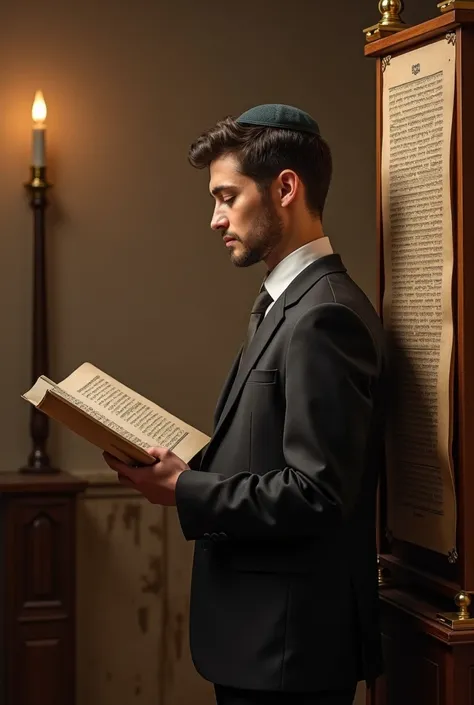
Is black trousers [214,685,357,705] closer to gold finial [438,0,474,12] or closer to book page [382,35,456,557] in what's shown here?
book page [382,35,456,557]

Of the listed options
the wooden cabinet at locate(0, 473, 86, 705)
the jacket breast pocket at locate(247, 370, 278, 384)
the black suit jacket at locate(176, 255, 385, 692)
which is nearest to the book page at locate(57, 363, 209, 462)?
the black suit jacket at locate(176, 255, 385, 692)

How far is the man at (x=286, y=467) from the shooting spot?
179 cm

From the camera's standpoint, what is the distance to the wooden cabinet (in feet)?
11.0

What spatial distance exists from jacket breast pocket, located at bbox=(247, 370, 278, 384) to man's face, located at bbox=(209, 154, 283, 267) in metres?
0.23

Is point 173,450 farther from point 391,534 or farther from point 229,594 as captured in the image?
point 391,534

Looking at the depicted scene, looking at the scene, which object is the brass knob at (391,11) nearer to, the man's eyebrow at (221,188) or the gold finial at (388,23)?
the gold finial at (388,23)

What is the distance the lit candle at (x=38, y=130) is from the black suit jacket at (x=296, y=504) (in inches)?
69.9

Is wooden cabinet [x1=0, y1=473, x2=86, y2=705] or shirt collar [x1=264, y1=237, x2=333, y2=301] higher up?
shirt collar [x1=264, y1=237, x2=333, y2=301]

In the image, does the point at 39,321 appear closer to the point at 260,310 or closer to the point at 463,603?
the point at 260,310

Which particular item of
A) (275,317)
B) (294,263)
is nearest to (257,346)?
(275,317)

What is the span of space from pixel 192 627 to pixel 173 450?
33 cm

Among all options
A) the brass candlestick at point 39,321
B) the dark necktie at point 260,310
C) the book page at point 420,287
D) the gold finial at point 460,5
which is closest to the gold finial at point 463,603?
the book page at point 420,287

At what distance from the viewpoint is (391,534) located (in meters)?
2.19

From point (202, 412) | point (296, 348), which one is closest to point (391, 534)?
point (296, 348)
